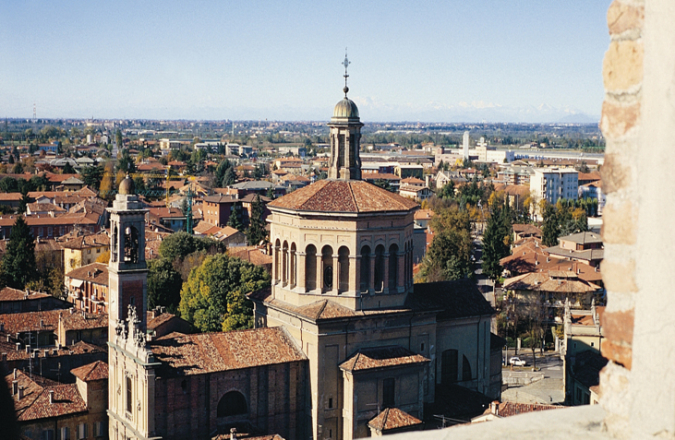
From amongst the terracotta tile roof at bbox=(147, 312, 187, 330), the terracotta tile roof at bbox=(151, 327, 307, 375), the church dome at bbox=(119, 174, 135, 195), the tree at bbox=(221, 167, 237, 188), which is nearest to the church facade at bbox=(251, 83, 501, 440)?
the terracotta tile roof at bbox=(151, 327, 307, 375)

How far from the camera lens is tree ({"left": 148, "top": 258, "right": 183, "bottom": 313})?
37.6m

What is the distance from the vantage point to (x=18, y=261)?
144ft

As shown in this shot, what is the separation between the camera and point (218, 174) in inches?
4198

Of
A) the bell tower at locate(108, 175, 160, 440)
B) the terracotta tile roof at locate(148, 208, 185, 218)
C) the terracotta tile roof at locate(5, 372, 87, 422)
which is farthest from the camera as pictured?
the terracotta tile roof at locate(148, 208, 185, 218)

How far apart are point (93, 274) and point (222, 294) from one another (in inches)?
451

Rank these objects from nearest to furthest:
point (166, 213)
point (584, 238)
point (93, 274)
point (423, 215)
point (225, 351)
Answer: point (225, 351) → point (93, 274) → point (584, 238) → point (423, 215) → point (166, 213)

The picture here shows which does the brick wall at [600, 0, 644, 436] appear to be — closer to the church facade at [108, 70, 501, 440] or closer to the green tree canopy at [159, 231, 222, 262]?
the church facade at [108, 70, 501, 440]

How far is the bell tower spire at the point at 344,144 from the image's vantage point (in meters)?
23.0

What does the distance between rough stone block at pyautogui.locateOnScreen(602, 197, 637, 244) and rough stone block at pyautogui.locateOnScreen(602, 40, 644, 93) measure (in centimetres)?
46

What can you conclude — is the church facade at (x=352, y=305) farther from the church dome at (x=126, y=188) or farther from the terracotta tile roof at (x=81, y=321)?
the terracotta tile roof at (x=81, y=321)

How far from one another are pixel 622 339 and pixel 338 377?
17.7 metres

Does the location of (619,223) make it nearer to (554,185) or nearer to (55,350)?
(55,350)

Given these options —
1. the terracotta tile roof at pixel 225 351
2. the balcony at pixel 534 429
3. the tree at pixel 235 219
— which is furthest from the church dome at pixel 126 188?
the tree at pixel 235 219

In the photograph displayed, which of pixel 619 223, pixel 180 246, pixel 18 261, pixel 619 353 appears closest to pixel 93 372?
pixel 180 246
